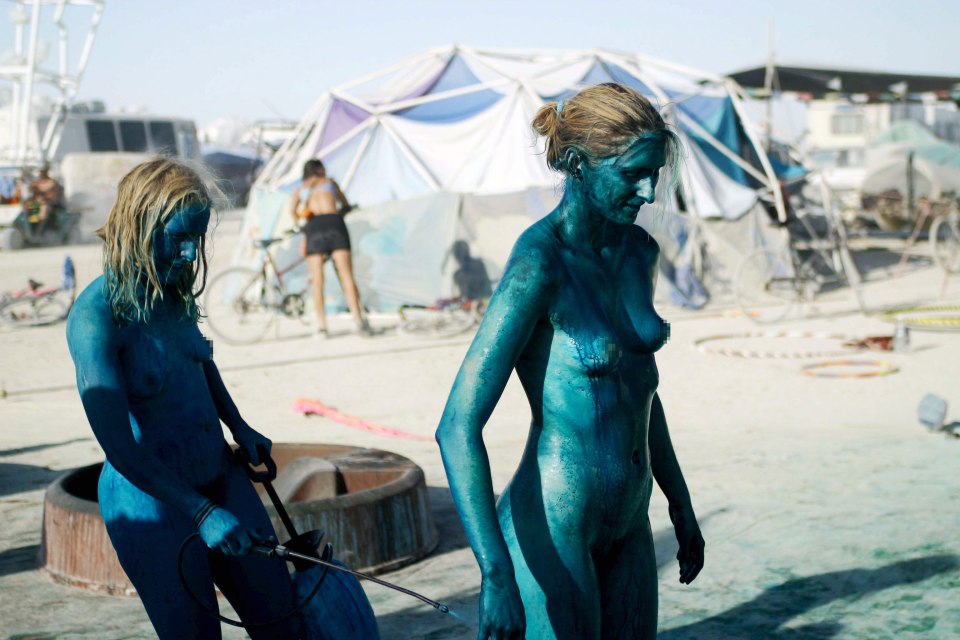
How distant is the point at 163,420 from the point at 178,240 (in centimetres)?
45

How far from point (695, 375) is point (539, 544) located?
24.8 ft

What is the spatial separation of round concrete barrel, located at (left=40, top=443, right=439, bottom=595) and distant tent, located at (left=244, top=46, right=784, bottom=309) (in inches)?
335

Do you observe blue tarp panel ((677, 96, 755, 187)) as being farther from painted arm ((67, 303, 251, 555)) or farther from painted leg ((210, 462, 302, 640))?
painted arm ((67, 303, 251, 555))

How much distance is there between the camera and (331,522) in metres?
Result: 4.41

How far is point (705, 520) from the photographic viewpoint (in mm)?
5148

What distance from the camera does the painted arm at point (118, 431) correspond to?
8.14ft

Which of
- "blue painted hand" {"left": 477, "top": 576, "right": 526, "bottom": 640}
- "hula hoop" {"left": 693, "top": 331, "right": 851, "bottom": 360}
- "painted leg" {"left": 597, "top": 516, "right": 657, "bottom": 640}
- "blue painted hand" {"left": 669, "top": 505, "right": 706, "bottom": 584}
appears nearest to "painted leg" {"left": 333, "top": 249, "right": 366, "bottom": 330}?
"hula hoop" {"left": 693, "top": 331, "right": 851, "bottom": 360}

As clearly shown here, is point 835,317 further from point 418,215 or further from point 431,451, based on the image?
point 431,451

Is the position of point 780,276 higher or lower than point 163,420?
lower

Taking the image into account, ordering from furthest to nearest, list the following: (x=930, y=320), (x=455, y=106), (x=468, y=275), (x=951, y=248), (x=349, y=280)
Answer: (x=951, y=248), (x=455, y=106), (x=468, y=275), (x=349, y=280), (x=930, y=320)

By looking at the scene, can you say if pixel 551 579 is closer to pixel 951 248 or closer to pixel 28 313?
pixel 28 313

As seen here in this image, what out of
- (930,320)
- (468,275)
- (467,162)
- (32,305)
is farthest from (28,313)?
(930,320)

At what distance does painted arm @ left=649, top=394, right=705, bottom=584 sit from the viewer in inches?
94.7

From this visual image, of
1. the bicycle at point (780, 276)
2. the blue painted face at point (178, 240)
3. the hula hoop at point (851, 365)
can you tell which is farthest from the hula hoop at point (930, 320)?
the blue painted face at point (178, 240)
